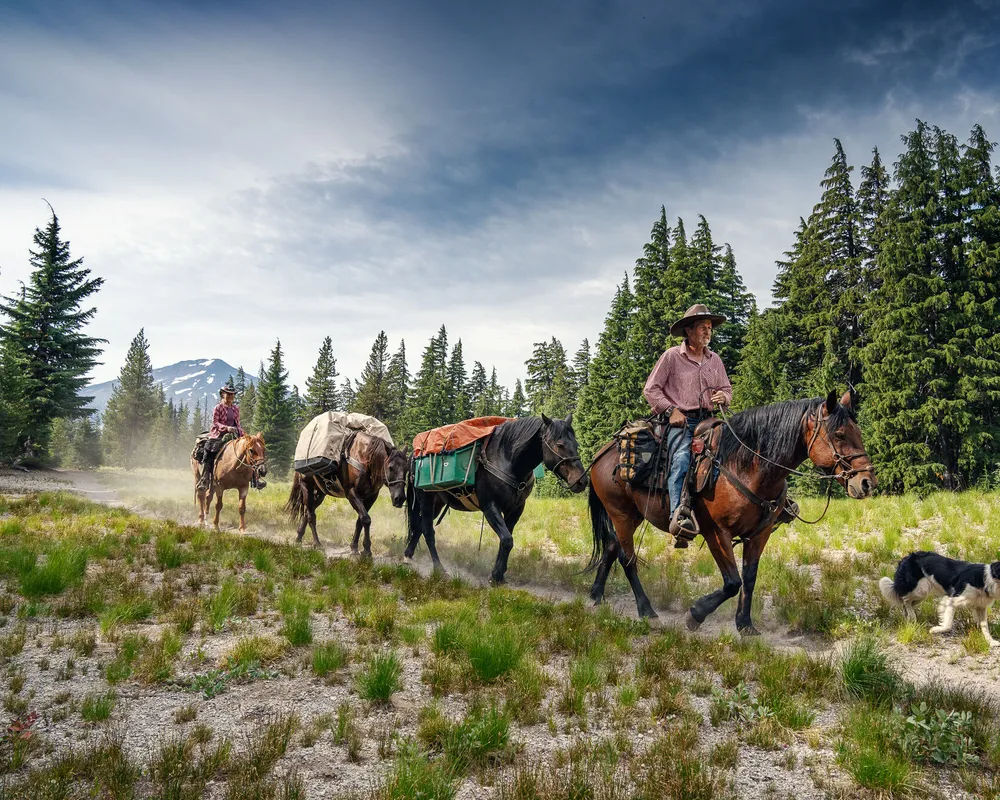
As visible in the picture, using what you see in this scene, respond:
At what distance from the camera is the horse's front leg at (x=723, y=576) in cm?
674

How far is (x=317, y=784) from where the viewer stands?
3.41m

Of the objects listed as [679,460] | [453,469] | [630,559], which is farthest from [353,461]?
[679,460]

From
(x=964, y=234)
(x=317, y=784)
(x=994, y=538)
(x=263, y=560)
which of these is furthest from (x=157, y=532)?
(x=964, y=234)

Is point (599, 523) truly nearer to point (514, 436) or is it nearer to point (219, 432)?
point (514, 436)

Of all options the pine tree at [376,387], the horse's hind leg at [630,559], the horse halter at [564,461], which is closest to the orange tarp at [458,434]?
the horse halter at [564,461]

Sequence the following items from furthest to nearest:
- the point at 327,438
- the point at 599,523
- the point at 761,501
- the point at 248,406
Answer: the point at 248,406
the point at 327,438
the point at 599,523
the point at 761,501

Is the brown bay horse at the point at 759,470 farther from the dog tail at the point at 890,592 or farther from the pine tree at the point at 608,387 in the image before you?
the pine tree at the point at 608,387

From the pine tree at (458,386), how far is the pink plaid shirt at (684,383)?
5307 centimetres

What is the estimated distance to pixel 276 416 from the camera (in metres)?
60.2

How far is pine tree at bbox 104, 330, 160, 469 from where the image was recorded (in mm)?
68938

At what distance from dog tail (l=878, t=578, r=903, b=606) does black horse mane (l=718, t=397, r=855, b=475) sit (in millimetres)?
2606

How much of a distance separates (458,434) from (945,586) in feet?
25.0

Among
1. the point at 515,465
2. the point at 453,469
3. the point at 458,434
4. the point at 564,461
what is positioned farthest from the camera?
the point at 458,434

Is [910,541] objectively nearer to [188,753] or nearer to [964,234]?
[188,753]
